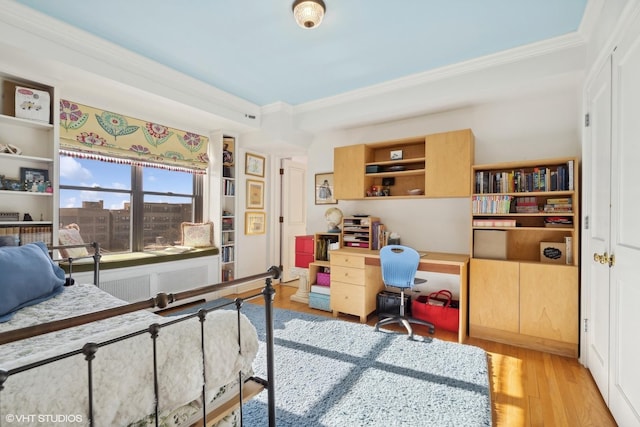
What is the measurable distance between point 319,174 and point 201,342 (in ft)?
11.3

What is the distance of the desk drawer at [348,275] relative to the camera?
3.29 m

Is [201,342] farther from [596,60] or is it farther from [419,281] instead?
[596,60]

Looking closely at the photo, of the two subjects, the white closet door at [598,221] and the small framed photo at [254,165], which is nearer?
the white closet door at [598,221]

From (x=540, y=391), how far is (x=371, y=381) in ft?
3.68

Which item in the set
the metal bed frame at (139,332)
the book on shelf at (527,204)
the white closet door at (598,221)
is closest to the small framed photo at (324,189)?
Answer: the book on shelf at (527,204)

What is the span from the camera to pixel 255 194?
4.68 meters

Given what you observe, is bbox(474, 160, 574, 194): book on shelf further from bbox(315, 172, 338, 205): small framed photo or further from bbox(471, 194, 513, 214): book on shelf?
bbox(315, 172, 338, 205): small framed photo

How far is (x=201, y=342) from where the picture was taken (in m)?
1.12

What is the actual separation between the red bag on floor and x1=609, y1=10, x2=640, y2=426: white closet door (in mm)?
1316

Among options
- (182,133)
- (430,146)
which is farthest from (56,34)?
(430,146)

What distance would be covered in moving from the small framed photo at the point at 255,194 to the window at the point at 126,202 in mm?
695

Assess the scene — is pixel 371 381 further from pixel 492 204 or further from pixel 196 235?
pixel 196 235

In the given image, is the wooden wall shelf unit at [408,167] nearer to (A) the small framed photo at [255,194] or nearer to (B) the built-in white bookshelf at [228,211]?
(A) the small framed photo at [255,194]

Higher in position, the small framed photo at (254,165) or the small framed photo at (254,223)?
the small framed photo at (254,165)
